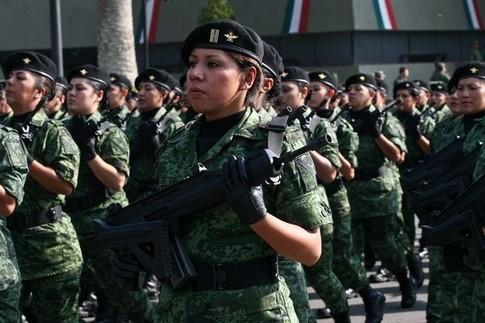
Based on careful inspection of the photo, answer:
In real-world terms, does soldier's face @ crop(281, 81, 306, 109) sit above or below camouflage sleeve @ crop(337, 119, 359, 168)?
above

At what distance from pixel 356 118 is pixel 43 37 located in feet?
77.1

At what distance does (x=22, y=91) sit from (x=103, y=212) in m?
1.67

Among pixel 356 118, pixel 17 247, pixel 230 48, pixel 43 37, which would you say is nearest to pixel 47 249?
pixel 17 247

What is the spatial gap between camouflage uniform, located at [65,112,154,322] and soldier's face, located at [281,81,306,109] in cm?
117

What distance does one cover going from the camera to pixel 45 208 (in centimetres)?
632

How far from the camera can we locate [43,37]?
105ft

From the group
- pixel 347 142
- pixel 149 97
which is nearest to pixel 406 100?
pixel 149 97

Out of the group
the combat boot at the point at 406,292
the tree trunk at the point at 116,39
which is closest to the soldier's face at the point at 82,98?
the combat boot at the point at 406,292

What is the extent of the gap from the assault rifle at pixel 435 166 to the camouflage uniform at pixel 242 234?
130 inches

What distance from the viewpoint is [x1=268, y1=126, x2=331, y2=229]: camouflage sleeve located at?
149 inches

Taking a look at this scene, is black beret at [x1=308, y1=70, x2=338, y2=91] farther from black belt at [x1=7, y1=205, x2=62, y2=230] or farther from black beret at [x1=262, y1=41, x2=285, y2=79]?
black beret at [x1=262, y1=41, x2=285, y2=79]

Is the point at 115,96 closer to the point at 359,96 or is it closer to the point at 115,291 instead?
the point at 359,96

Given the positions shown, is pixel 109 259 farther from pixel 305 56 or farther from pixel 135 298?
pixel 305 56

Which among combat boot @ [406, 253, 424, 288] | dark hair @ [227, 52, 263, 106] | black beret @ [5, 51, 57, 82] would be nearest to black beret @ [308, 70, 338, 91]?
combat boot @ [406, 253, 424, 288]
